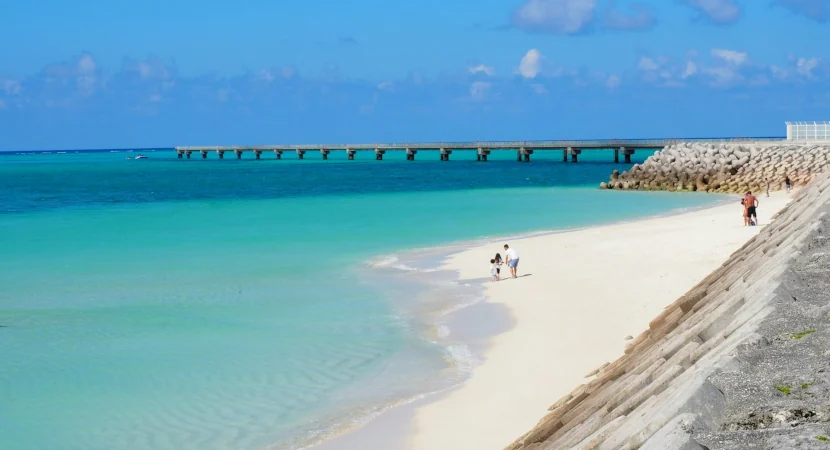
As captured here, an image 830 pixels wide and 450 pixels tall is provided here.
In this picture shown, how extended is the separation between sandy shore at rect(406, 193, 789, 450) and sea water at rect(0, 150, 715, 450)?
0.74 meters

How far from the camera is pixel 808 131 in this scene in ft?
158

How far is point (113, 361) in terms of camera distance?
12883 mm

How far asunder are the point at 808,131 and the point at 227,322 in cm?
4137

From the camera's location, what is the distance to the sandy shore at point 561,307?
9.38m

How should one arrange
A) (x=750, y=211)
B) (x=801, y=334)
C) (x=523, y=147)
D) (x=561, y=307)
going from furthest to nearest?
(x=523, y=147)
(x=750, y=211)
(x=561, y=307)
(x=801, y=334)

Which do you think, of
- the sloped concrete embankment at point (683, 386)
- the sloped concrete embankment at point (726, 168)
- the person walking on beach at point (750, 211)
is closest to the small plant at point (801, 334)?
the sloped concrete embankment at point (683, 386)

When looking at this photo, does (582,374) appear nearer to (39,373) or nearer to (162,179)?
(39,373)

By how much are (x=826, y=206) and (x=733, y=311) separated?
3.40 m

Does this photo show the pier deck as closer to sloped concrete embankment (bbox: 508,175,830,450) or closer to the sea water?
the sea water

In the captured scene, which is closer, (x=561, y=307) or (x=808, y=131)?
(x=561, y=307)

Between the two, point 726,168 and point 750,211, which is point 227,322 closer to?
point 750,211

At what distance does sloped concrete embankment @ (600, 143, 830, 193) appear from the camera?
40.5m

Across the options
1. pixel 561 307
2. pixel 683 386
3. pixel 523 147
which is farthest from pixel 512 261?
pixel 523 147

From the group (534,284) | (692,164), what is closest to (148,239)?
(534,284)
